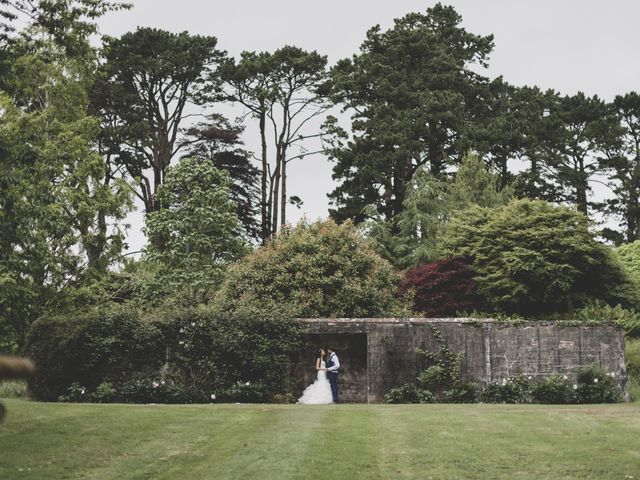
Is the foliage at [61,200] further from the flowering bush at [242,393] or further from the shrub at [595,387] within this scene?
the shrub at [595,387]

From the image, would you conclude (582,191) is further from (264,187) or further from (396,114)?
(264,187)

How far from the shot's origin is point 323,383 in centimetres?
2019

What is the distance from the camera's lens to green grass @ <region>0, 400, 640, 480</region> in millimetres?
10047

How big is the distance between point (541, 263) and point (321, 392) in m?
8.59

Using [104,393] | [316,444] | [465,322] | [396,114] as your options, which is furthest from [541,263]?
[396,114]

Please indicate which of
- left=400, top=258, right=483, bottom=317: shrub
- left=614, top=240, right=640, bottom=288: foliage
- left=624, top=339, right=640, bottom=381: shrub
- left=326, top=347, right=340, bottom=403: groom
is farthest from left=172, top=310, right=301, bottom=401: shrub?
left=614, top=240, right=640, bottom=288: foliage

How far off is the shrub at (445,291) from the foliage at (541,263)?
17.7 inches

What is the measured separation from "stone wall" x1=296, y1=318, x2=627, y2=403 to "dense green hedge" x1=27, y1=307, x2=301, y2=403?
3.74 feet

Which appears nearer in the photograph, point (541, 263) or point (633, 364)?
point (633, 364)

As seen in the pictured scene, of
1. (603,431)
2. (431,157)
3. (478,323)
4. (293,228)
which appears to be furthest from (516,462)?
(431,157)

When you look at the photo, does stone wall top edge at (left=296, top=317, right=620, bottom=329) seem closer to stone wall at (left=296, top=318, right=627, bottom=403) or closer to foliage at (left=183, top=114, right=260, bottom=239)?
stone wall at (left=296, top=318, right=627, bottom=403)

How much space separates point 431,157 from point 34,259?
96.6 feet

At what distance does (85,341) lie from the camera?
65.6 feet

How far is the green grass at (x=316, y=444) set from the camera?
33.0ft
